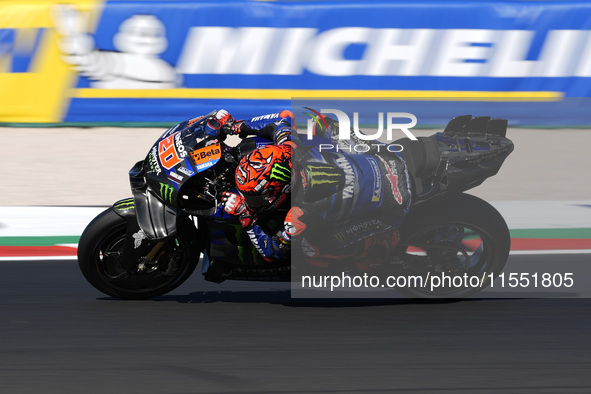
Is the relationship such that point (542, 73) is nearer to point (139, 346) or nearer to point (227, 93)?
point (227, 93)

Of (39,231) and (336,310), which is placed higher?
(39,231)

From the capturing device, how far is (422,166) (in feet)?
19.6

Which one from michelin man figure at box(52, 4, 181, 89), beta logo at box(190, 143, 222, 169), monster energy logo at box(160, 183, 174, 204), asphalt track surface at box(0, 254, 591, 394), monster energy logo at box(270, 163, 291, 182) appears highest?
michelin man figure at box(52, 4, 181, 89)

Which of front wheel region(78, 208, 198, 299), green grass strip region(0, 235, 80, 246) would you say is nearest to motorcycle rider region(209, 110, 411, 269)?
front wheel region(78, 208, 198, 299)

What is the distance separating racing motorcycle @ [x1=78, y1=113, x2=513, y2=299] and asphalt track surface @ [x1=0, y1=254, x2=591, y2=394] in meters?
0.24

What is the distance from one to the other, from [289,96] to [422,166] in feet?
23.1

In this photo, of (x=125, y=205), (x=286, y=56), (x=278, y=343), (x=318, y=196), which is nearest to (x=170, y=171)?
(x=125, y=205)

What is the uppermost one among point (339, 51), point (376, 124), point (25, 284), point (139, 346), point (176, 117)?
point (339, 51)

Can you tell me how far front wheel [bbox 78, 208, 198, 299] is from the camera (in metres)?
5.96

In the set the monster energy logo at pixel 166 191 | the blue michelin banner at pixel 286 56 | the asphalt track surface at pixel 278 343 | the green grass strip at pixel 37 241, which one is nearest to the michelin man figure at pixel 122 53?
the blue michelin banner at pixel 286 56

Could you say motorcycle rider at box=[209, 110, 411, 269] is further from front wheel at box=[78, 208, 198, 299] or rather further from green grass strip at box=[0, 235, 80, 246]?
green grass strip at box=[0, 235, 80, 246]

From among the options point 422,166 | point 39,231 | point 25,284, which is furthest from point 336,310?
point 39,231

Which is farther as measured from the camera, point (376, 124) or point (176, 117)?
point (176, 117)

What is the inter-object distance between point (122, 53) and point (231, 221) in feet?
24.8
